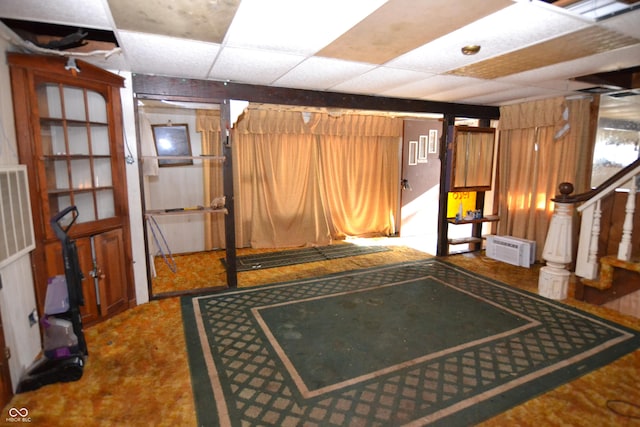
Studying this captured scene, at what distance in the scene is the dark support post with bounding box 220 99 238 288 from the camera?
135 inches

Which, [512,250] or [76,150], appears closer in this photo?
[76,150]

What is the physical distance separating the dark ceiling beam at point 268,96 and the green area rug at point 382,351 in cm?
206

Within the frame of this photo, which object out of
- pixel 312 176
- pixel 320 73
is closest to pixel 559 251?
pixel 320 73

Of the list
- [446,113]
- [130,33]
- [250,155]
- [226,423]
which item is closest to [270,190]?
[250,155]

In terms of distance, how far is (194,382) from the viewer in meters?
2.14

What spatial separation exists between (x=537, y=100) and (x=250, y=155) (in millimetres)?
4174

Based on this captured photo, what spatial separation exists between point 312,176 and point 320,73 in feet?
8.66

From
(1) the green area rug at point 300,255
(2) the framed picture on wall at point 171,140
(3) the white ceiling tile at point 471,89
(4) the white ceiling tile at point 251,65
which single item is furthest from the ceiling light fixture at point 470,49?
(2) the framed picture on wall at point 171,140

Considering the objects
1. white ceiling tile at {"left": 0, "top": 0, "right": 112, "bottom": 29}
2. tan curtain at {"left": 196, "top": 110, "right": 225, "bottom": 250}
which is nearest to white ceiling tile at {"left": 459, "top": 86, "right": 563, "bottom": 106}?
tan curtain at {"left": 196, "top": 110, "right": 225, "bottom": 250}

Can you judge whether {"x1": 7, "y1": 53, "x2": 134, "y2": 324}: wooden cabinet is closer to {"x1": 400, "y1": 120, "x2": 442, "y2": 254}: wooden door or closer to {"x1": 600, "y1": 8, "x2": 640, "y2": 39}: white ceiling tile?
{"x1": 600, "y1": 8, "x2": 640, "y2": 39}: white ceiling tile

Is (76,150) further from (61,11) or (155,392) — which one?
(155,392)

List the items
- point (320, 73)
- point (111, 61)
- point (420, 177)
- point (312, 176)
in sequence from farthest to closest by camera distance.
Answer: point (420, 177), point (312, 176), point (320, 73), point (111, 61)

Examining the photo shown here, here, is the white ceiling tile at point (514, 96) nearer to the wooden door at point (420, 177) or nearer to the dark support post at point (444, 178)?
the dark support post at point (444, 178)

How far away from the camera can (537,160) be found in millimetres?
4609
